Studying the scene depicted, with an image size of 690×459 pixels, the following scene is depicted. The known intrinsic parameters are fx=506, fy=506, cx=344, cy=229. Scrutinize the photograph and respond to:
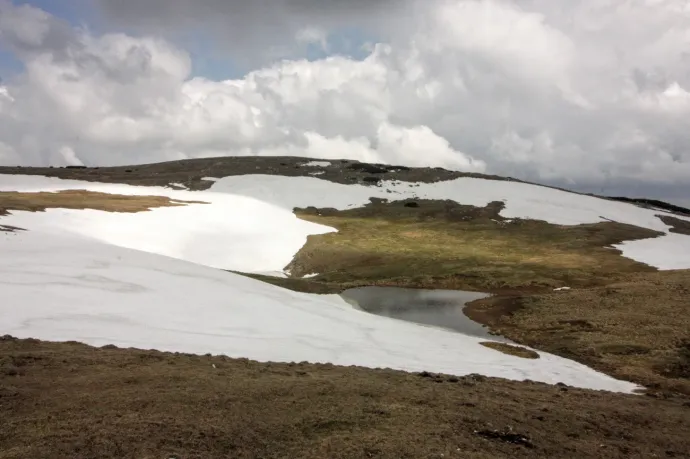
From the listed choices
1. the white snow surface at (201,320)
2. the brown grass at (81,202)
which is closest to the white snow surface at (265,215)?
the brown grass at (81,202)

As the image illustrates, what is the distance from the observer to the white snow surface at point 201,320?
2202 centimetres

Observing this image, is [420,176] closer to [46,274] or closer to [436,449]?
[46,274]

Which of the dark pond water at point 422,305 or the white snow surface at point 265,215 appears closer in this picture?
the dark pond water at point 422,305

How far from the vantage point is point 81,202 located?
76625 millimetres

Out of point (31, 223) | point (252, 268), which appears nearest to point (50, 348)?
point (31, 223)

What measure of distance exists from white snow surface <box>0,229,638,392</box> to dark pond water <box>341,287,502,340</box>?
4077 mm

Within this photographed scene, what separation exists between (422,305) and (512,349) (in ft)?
49.6

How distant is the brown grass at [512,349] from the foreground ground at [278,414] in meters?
9.41

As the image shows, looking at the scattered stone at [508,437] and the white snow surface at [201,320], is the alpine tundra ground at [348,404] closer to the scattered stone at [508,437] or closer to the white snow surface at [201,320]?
the scattered stone at [508,437]

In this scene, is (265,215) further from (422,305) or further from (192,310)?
(192,310)

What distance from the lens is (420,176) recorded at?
140 metres

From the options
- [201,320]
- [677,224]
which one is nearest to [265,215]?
[201,320]

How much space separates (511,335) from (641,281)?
21.7 m

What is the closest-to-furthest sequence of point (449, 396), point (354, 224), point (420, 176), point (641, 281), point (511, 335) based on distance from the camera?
1. point (449, 396)
2. point (511, 335)
3. point (641, 281)
4. point (354, 224)
5. point (420, 176)
